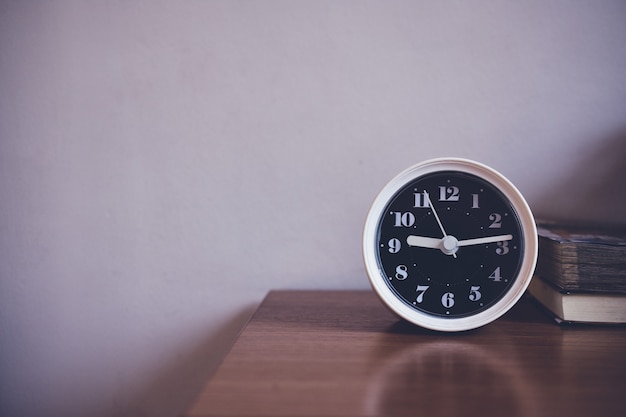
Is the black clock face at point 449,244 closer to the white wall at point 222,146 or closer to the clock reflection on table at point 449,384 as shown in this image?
the clock reflection on table at point 449,384

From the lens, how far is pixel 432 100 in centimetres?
101

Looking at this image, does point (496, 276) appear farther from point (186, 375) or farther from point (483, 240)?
point (186, 375)

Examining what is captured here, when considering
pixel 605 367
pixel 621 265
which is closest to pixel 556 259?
pixel 621 265

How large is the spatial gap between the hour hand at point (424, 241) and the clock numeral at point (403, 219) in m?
0.02

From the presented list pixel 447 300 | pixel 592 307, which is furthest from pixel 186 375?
pixel 592 307

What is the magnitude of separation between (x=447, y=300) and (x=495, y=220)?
0.16 metres

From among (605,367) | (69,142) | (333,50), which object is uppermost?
(333,50)

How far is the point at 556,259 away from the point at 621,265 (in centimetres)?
10

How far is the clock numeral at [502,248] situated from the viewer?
2.55 feet

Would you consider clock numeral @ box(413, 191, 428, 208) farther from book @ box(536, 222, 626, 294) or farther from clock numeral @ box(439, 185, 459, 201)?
book @ box(536, 222, 626, 294)

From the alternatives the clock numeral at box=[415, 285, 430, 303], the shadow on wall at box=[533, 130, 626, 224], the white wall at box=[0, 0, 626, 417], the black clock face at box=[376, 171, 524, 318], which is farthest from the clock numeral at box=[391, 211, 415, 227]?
the shadow on wall at box=[533, 130, 626, 224]

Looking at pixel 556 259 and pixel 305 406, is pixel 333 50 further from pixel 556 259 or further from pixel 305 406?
pixel 305 406

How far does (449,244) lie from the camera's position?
2.54 feet

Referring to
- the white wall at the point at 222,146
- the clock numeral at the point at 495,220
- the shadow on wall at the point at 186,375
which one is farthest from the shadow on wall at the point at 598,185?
the shadow on wall at the point at 186,375
